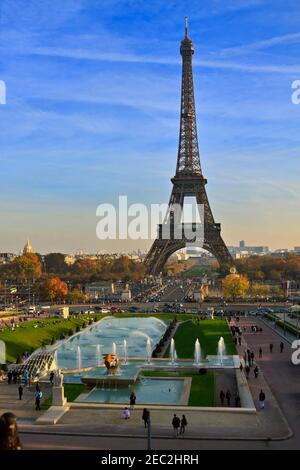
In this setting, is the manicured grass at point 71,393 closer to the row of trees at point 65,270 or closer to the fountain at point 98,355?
Answer: the fountain at point 98,355

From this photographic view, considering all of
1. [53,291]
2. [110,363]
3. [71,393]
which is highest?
[53,291]

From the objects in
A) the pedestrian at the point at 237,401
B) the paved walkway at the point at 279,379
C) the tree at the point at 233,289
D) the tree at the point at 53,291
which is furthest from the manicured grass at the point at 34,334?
the tree at the point at 233,289

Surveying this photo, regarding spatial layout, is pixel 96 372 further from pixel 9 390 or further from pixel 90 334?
pixel 90 334

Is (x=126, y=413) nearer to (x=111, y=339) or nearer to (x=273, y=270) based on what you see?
(x=111, y=339)

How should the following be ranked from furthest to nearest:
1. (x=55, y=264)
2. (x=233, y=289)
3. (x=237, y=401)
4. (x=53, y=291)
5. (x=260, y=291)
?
(x=55, y=264) < (x=260, y=291) < (x=53, y=291) < (x=233, y=289) < (x=237, y=401)

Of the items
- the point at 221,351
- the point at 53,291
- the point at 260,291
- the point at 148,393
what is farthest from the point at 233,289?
the point at 148,393

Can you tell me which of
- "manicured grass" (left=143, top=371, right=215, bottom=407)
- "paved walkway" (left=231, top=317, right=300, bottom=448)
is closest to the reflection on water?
"manicured grass" (left=143, top=371, right=215, bottom=407)
